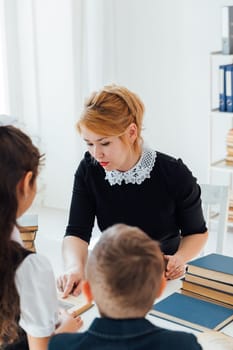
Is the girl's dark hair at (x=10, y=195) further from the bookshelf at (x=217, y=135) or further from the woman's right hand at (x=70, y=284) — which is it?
the bookshelf at (x=217, y=135)

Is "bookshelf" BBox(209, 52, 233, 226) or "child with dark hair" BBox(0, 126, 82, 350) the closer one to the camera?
"child with dark hair" BBox(0, 126, 82, 350)

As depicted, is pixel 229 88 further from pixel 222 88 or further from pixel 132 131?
pixel 132 131

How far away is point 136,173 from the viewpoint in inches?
86.2

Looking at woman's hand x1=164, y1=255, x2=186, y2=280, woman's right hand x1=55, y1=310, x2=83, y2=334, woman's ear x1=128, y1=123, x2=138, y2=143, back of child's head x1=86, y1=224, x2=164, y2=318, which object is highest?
woman's ear x1=128, y1=123, x2=138, y2=143

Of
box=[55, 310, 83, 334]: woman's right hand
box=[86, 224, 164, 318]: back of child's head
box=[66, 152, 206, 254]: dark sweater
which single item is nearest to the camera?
box=[86, 224, 164, 318]: back of child's head

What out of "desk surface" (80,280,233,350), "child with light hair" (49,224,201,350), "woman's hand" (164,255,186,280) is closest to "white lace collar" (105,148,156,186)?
"woman's hand" (164,255,186,280)

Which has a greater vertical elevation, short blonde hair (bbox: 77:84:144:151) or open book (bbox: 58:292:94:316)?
short blonde hair (bbox: 77:84:144:151)

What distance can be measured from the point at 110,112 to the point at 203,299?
26.5 inches

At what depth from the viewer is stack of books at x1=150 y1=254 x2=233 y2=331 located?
164 cm

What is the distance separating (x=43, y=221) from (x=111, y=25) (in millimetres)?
1461

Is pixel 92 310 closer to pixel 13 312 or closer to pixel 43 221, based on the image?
pixel 13 312

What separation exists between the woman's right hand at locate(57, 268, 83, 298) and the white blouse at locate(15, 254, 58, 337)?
443 millimetres

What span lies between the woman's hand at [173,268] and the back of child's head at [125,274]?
0.80 meters

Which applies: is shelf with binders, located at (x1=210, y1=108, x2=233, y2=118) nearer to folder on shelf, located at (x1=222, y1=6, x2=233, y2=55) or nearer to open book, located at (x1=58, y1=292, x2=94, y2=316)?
folder on shelf, located at (x1=222, y1=6, x2=233, y2=55)
